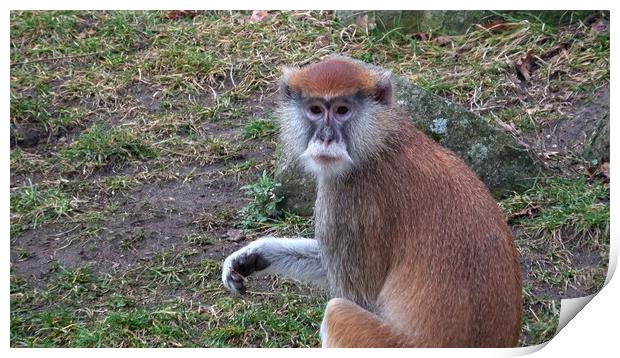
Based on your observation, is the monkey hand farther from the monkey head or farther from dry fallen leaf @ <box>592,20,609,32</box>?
dry fallen leaf @ <box>592,20,609,32</box>

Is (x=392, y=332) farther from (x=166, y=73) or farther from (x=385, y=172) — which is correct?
(x=166, y=73)

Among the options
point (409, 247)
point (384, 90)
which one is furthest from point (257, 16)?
point (409, 247)

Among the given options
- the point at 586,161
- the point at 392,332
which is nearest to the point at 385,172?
the point at 392,332

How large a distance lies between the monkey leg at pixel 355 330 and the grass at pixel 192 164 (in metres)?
0.77

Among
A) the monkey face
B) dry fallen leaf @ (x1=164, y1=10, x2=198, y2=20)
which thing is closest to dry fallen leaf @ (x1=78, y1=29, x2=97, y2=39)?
dry fallen leaf @ (x1=164, y1=10, x2=198, y2=20)

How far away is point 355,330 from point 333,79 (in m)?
1.02

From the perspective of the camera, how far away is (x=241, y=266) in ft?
14.1

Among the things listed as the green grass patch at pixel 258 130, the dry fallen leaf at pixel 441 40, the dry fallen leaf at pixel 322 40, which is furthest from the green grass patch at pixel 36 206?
the dry fallen leaf at pixel 441 40

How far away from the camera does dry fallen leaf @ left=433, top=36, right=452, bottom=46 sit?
676 cm

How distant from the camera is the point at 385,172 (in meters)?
3.92

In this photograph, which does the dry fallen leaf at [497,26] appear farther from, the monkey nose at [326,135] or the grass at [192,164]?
the monkey nose at [326,135]

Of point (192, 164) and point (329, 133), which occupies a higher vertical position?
point (329, 133)

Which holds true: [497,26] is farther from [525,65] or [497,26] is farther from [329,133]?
[329,133]

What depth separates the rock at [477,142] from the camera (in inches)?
218
